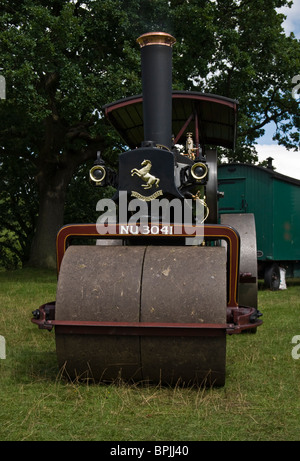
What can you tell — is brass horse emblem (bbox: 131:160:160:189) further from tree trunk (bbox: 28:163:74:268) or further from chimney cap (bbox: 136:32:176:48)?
tree trunk (bbox: 28:163:74:268)

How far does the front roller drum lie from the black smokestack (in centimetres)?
132

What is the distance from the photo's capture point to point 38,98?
13125 millimetres

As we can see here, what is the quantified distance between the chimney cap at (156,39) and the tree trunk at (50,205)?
1214 cm

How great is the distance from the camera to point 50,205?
16.9 metres

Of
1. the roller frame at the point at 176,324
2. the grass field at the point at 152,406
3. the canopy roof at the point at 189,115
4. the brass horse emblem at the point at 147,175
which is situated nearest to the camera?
the grass field at the point at 152,406

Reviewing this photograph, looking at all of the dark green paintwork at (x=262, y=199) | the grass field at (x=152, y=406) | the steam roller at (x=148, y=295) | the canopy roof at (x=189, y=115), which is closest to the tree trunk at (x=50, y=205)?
the dark green paintwork at (x=262, y=199)

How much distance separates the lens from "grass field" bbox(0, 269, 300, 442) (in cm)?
305

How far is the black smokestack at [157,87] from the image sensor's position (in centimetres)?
473

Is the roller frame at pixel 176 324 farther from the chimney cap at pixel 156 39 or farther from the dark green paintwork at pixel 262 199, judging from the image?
the dark green paintwork at pixel 262 199

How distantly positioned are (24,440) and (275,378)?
207 cm

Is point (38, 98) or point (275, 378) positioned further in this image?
point (38, 98)

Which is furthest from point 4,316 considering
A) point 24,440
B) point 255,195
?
point 255,195
